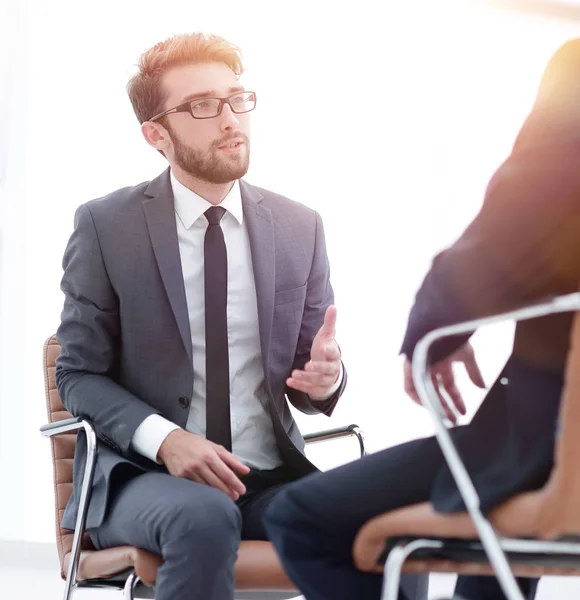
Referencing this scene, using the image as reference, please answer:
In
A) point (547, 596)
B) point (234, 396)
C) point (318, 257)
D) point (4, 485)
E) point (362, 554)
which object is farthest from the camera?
point (4, 485)

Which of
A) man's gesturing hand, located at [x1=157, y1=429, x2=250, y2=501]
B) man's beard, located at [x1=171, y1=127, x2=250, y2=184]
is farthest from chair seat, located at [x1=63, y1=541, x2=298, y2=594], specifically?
man's beard, located at [x1=171, y1=127, x2=250, y2=184]

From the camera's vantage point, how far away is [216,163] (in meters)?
2.16

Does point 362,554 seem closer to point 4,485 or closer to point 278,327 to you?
point 278,327

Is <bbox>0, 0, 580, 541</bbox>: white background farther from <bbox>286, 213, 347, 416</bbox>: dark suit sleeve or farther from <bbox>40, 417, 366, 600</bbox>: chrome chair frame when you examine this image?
<bbox>40, 417, 366, 600</bbox>: chrome chair frame

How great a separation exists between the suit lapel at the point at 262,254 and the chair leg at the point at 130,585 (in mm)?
549

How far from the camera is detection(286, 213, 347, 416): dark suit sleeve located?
7.06 feet

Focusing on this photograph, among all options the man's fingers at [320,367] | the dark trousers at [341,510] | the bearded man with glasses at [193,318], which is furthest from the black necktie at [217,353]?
the dark trousers at [341,510]

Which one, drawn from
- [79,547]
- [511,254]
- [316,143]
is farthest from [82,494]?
[316,143]

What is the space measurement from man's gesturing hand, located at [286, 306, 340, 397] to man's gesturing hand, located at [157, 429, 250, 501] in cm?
21

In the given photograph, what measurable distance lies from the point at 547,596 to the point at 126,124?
289 centimetres

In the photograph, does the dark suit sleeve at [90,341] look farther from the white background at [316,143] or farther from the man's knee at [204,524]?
the white background at [316,143]

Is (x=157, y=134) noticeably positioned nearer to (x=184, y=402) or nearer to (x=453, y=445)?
(x=184, y=402)

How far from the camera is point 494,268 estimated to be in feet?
3.67

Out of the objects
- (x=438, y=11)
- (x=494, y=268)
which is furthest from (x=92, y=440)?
(x=438, y=11)
